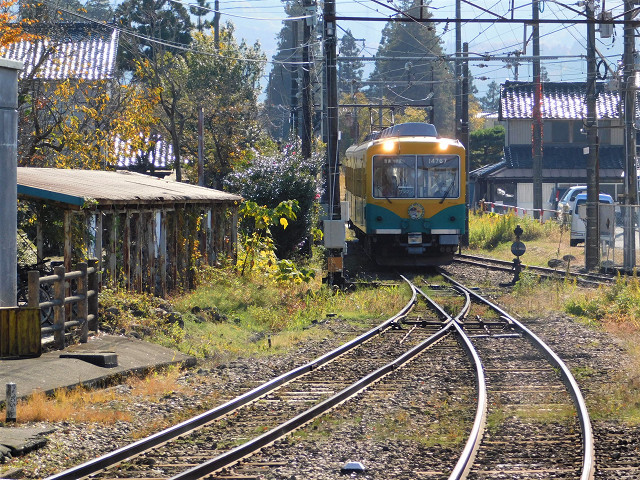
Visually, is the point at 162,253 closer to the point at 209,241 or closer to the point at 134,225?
the point at 134,225

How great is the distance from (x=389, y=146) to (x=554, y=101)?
30.1m

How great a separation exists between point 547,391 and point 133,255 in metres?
9.07

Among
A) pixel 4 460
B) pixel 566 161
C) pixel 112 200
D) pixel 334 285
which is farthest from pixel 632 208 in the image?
pixel 566 161

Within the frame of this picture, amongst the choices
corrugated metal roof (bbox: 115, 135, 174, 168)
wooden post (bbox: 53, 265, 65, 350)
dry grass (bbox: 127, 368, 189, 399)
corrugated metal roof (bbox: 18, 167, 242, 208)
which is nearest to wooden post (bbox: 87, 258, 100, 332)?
corrugated metal roof (bbox: 18, 167, 242, 208)

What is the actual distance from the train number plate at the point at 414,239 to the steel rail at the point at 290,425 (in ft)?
38.5

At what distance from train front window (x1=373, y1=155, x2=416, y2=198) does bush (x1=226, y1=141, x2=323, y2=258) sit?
10.9 feet

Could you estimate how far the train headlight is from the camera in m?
24.5

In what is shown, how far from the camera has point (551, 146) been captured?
5147 centimetres

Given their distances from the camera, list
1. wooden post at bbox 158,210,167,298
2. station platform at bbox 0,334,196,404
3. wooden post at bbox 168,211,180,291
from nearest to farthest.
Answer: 1. station platform at bbox 0,334,196,404
2. wooden post at bbox 158,210,167,298
3. wooden post at bbox 168,211,180,291

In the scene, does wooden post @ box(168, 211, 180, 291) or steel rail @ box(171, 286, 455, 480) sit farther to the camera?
wooden post @ box(168, 211, 180, 291)

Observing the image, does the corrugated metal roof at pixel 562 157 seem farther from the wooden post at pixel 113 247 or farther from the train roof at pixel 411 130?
the wooden post at pixel 113 247

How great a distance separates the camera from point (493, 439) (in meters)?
8.11

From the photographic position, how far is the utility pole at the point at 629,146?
22844mm

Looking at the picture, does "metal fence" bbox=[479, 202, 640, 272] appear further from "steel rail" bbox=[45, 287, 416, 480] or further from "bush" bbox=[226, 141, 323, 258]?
"steel rail" bbox=[45, 287, 416, 480]
